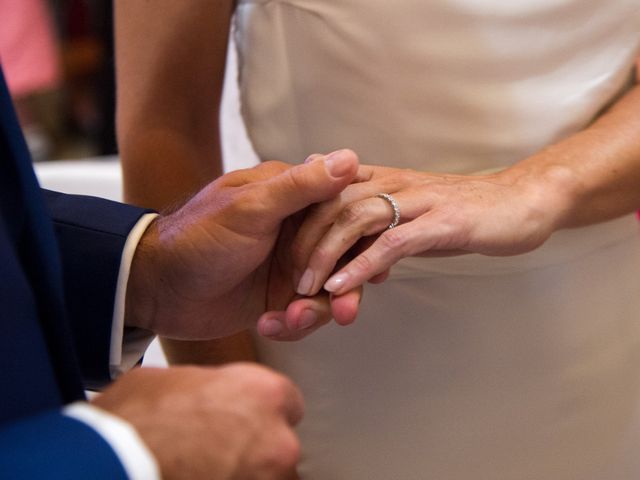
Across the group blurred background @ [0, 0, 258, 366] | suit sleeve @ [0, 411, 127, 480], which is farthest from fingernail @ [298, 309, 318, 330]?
blurred background @ [0, 0, 258, 366]

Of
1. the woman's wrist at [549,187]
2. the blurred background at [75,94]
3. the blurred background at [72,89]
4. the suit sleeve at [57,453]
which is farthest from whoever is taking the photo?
the blurred background at [75,94]

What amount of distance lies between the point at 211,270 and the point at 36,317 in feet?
0.85

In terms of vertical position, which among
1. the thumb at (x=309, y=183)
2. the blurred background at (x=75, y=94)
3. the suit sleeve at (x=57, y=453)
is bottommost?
the blurred background at (x=75, y=94)

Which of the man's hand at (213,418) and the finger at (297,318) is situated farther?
the finger at (297,318)

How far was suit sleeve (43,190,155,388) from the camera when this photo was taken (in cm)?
83

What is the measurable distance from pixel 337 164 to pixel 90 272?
0.85ft

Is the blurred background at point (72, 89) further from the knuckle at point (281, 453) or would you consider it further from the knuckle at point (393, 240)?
the knuckle at point (281, 453)

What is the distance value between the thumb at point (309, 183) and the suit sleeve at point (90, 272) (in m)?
0.16

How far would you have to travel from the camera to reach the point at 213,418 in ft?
1.75

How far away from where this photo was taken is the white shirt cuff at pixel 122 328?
83 cm

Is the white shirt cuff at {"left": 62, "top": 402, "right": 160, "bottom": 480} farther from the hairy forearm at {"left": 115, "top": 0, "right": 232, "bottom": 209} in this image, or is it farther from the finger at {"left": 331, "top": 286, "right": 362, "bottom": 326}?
the hairy forearm at {"left": 115, "top": 0, "right": 232, "bottom": 209}

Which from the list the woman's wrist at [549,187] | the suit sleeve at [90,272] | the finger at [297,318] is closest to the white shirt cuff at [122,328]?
the suit sleeve at [90,272]

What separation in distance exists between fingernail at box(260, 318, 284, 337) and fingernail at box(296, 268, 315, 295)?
38mm

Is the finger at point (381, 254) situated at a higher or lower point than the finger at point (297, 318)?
higher
